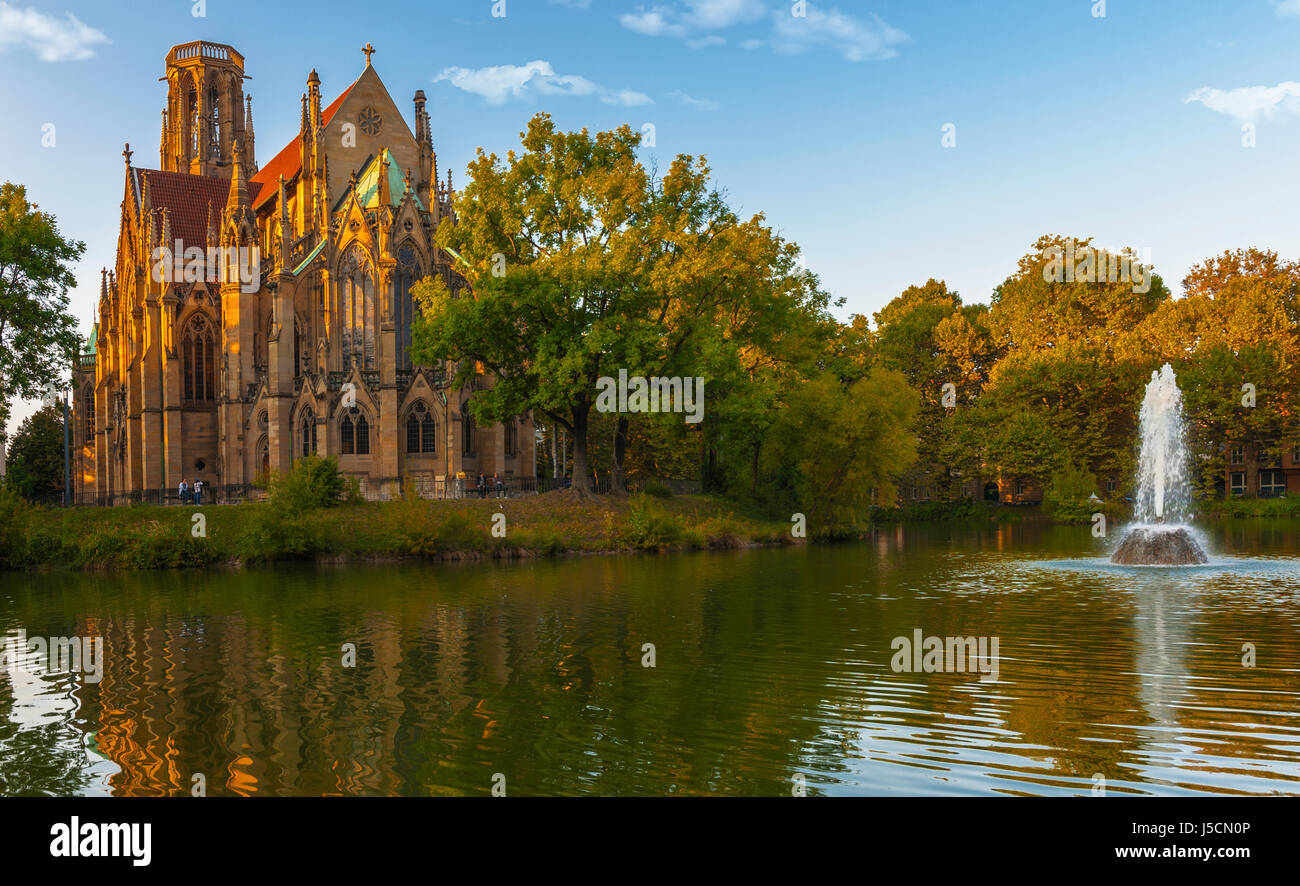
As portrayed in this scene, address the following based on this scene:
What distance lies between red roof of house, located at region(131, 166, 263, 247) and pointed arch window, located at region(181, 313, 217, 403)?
333 inches

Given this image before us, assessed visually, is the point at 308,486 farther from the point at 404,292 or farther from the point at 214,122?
the point at 214,122

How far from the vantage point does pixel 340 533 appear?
36.8 metres

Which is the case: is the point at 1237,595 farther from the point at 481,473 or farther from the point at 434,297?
the point at 481,473

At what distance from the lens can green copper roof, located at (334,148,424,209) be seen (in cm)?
5716

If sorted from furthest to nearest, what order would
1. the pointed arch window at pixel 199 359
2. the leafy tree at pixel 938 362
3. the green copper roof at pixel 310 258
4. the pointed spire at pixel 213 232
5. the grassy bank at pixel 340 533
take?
the leafy tree at pixel 938 362 < the pointed arch window at pixel 199 359 < the pointed spire at pixel 213 232 < the green copper roof at pixel 310 258 < the grassy bank at pixel 340 533

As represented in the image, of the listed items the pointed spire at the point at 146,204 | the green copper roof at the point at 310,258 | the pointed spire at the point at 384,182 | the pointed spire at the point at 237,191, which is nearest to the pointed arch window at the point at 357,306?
the green copper roof at the point at 310,258

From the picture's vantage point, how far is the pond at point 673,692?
27.8 ft

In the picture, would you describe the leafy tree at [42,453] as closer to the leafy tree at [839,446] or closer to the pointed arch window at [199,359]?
the pointed arch window at [199,359]

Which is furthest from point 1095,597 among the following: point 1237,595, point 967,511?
point 967,511

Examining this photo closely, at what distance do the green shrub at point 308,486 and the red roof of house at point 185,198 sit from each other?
3633cm

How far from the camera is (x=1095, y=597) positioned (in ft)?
67.1

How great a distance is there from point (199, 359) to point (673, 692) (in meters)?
59.0

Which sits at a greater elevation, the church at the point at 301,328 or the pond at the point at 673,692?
the church at the point at 301,328
